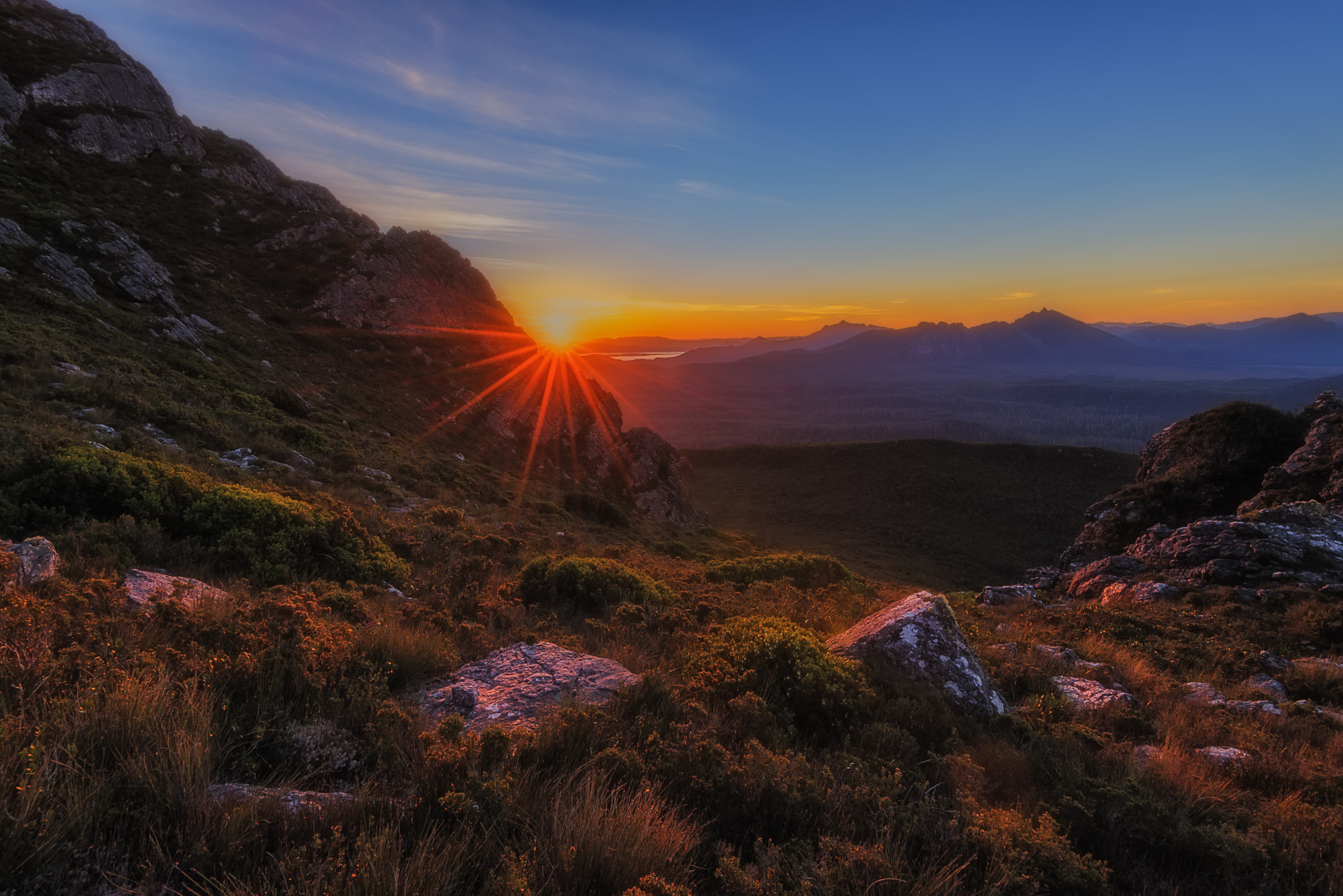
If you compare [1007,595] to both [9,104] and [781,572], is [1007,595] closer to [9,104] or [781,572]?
[781,572]

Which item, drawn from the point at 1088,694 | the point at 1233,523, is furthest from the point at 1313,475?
Result: the point at 1088,694

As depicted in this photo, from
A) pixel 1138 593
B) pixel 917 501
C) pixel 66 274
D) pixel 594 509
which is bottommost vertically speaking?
pixel 917 501

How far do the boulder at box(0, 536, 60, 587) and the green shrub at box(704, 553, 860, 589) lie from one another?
11773mm

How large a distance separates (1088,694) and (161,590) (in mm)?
9800

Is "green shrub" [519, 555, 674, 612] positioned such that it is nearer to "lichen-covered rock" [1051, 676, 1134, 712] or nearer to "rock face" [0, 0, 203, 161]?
"lichen-covered rock" [1051, 676, 1134, 712]

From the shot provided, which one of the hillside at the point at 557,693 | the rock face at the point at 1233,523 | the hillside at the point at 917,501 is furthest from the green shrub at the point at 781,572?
the hillside at the point at 917,501

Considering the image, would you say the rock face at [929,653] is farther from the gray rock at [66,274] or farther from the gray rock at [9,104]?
the gray rock at [9,104]

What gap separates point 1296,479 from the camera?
16.8 m

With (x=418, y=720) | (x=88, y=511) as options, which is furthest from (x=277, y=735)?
(x=88, y=511)

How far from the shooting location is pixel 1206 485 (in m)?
19.9

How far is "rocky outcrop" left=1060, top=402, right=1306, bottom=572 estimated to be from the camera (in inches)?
767

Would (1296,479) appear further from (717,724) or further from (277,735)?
(277,735)

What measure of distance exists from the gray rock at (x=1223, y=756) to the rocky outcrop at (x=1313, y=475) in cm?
1571

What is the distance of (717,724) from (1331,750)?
6.57 m
